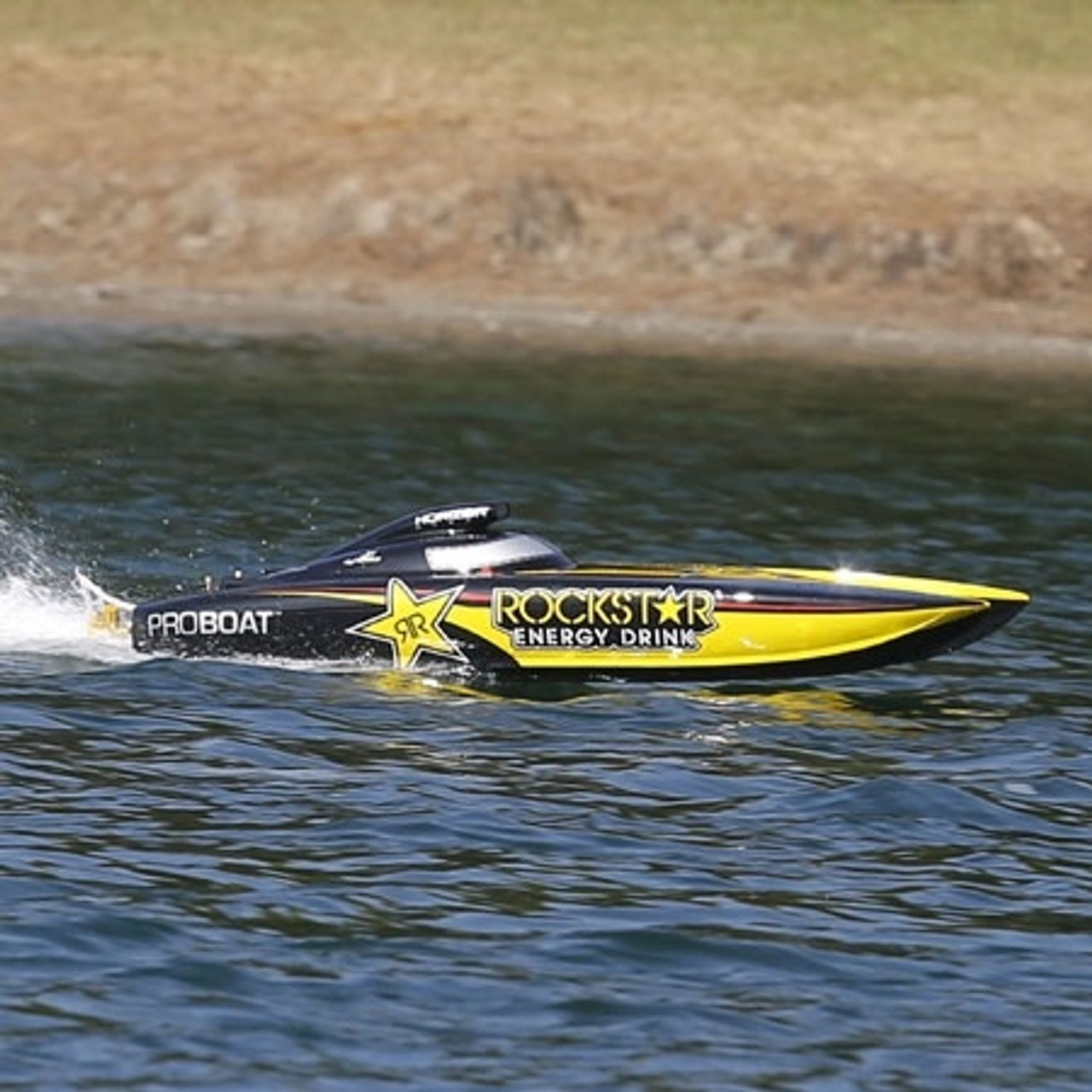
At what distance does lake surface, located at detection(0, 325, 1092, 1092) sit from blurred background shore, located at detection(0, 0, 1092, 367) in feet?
35.0

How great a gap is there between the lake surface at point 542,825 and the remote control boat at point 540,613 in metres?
0.32

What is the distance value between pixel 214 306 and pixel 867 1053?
1181 inches

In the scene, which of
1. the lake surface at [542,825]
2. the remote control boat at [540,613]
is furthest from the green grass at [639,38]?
the remote control boat at [540,613]

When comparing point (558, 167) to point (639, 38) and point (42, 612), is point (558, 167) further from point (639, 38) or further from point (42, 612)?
point (42, 612)

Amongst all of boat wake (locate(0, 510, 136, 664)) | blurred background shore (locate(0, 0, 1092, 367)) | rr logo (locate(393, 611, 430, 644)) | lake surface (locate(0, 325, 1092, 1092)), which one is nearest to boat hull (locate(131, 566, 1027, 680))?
rr logo (locate(393, 611, 430, 644))

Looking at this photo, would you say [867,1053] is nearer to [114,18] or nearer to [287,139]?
[287,139]

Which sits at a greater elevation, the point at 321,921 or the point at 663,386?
the point at 663,386

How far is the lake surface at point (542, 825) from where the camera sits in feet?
46.6

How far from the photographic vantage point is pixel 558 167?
45938 mm

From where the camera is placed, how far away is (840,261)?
4403 centimetres

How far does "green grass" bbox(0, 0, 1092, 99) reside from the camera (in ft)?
161

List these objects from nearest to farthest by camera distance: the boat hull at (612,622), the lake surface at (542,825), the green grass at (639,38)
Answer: the lake surface at (542,825)
the boat hull at (612,622)
the green grass at (639,38)

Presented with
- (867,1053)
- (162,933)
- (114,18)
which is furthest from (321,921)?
(114,18)

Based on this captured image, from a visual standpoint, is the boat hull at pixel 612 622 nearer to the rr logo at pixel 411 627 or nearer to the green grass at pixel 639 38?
the rr logo at pixel 411 627
